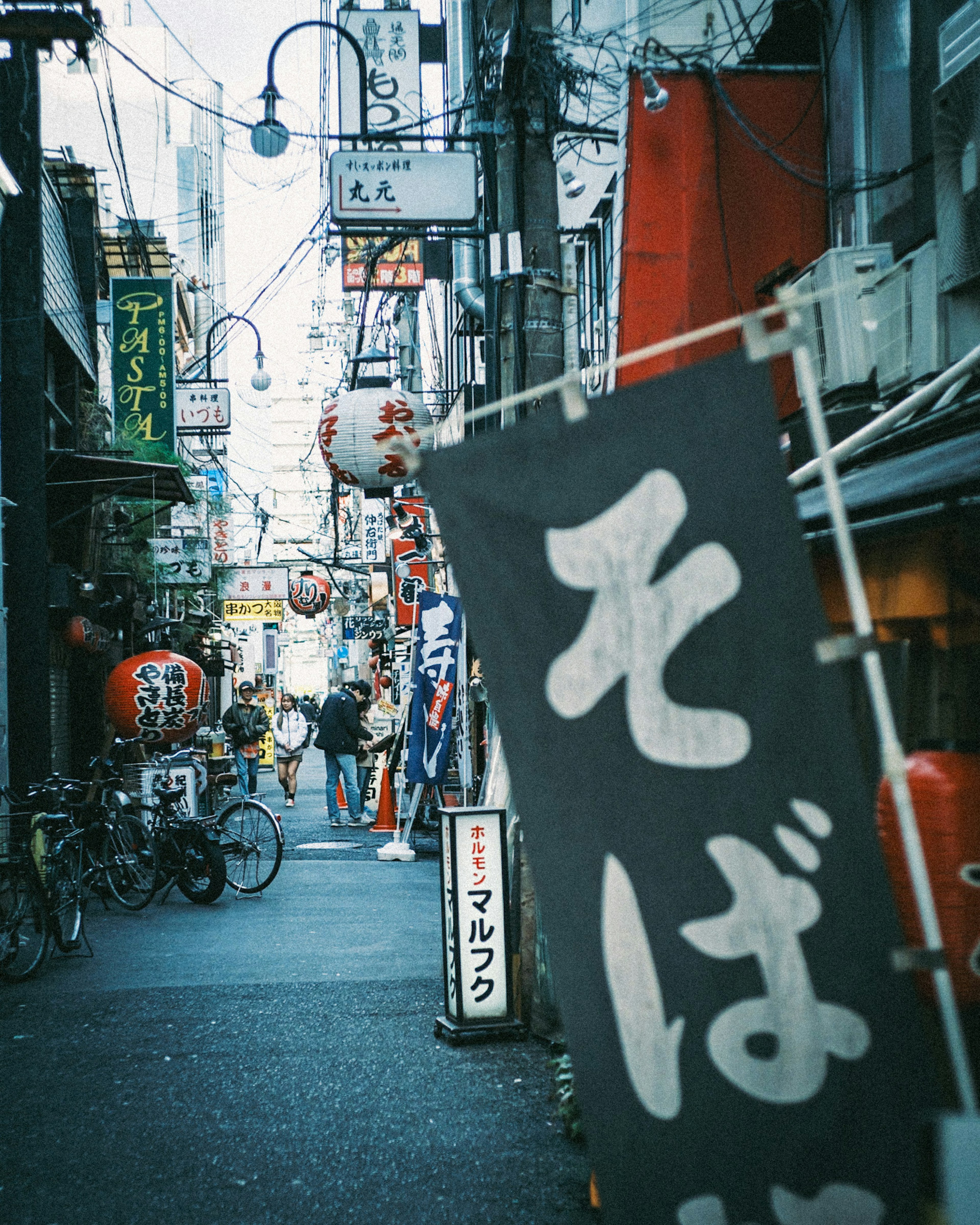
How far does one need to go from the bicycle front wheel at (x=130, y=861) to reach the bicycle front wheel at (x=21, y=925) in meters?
3.02

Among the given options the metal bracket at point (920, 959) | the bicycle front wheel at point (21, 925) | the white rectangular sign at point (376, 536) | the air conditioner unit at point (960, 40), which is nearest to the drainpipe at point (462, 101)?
the air conditioner unit at point (960, 40)

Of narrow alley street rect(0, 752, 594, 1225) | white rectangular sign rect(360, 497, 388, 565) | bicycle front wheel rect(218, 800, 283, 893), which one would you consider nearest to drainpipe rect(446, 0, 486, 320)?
bicycle front wheel rect(218, 800, 283, 893)

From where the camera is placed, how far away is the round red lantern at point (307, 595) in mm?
34625

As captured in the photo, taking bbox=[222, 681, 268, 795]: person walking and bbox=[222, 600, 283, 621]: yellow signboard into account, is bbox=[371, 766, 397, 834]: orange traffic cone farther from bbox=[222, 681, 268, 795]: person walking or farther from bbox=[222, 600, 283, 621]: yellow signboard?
bbox=[222, 600, 283, 621]: yellow signboard

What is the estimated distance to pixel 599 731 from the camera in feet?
9.37

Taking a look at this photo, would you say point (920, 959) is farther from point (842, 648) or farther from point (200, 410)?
point (200, 410)

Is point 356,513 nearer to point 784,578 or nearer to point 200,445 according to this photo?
point 200,445

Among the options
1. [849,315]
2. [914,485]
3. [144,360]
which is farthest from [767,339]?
[144,360]

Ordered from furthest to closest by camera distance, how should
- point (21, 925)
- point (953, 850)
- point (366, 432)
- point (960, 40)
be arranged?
point (366, 432) < point (21, 925) < point (960, 40) < point (953, 850)

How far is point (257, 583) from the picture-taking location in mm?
33188

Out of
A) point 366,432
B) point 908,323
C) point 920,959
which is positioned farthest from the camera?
point 366,432

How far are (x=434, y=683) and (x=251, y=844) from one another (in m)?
3.05

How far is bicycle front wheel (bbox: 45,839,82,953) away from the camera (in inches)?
402

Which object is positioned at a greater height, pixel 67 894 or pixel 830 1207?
pixel 830 1207
